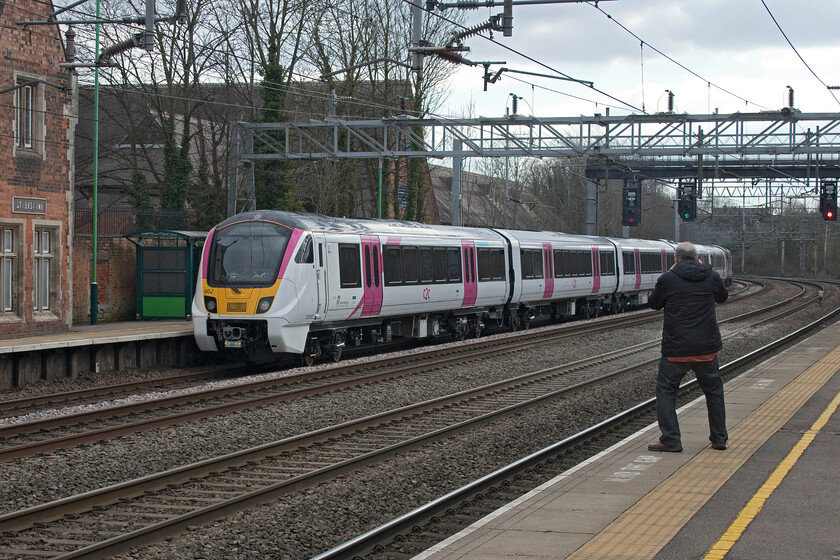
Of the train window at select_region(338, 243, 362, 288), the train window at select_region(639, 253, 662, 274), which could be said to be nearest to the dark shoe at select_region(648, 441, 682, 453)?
the train window at select_region(338, 243, 362, 288)

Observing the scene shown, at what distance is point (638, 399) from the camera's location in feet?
48.1

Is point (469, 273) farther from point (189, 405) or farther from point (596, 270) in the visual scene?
point (189, 405)

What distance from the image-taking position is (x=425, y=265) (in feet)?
73.3

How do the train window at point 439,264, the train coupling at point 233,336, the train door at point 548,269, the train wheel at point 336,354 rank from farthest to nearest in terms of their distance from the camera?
the train door at point 548,269 < the train window at point 439,264 < the train wheel at point 336,354 < the train coupling at point 233,336

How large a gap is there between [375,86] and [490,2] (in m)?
26.2

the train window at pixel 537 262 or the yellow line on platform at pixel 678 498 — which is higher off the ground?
the train window at pixel 537 262

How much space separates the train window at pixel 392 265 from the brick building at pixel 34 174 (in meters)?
6.52

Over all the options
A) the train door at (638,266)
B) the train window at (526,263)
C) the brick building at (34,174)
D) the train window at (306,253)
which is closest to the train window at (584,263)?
the train window at (526,263)

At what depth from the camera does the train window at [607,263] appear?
3481 centimetres

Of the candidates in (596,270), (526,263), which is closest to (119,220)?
(526,263)

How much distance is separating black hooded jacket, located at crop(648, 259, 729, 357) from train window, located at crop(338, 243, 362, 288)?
10558 millimetres

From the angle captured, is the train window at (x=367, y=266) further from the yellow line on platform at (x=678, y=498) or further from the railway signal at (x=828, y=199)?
the railway signal at (x=828, y=199)

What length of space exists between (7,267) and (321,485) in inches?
498

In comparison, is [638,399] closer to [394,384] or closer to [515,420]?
[515,420]
